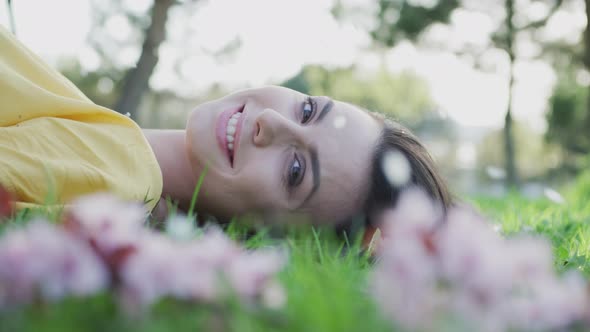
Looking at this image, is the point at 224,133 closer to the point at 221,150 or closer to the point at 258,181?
the point at 221,150

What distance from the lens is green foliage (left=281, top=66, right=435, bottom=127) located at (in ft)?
91.5

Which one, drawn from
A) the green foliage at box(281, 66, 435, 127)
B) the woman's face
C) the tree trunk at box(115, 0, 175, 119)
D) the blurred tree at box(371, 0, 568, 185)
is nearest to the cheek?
the woman's face

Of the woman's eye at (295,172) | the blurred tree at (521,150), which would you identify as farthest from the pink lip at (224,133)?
the blurred tree at (521,150)

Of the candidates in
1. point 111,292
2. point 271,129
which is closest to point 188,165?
point 271,129

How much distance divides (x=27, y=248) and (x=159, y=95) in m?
25.0

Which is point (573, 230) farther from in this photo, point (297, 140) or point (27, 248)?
point (27, 248)

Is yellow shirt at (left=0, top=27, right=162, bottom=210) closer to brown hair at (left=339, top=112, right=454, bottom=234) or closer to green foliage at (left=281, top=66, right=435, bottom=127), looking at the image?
brown hair at (left=339, top=112, right=454, bottom=234)

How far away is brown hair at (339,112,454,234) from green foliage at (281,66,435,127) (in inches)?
930

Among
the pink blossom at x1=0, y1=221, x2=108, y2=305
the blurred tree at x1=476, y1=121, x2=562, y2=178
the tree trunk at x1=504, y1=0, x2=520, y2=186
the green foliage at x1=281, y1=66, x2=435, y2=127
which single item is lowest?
the blurred tree at x1=476, y1=121, x2=562, y2=178

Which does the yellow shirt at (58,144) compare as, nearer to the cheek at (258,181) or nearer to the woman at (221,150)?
the woman at (221,150)

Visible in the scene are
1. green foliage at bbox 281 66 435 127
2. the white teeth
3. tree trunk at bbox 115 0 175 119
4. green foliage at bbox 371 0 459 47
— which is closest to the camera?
the white teeth

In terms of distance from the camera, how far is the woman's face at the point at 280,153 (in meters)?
2.48

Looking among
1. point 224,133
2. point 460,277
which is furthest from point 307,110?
point 460,277

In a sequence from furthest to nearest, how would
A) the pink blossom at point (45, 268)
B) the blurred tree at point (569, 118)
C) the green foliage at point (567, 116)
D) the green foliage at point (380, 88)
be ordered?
1. the green foliage at point (380, 88)
2. the green foliage at point (567, 116)
3. the blurred tree at point (569, 118)
4. the pink blossom at point (45, 268)
